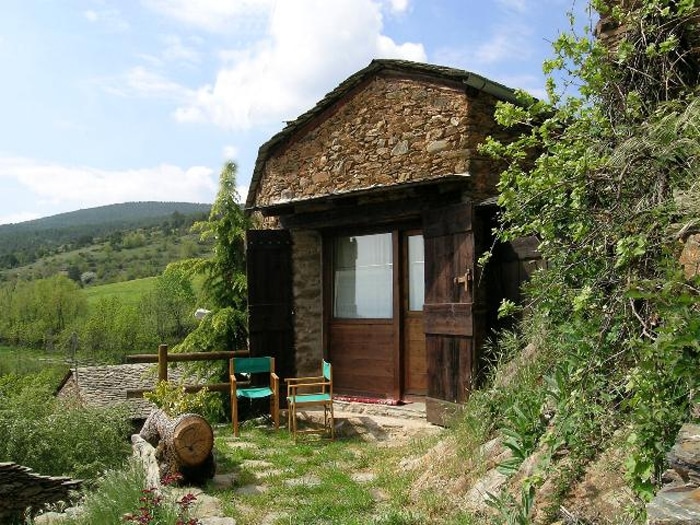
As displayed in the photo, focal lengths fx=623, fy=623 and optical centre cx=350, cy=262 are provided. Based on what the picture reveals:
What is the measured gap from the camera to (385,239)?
760 centimetres

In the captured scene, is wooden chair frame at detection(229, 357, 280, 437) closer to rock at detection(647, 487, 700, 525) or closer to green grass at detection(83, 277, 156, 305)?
rock at detection(647, 487, 700, 525)

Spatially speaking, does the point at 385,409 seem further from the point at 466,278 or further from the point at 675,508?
the point at 675,508

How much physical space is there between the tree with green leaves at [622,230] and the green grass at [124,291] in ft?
135

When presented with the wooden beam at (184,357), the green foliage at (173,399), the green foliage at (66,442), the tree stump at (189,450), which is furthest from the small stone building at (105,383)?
the tree stump at (189,450)

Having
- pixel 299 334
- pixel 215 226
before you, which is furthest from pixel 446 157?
pixel 215 226

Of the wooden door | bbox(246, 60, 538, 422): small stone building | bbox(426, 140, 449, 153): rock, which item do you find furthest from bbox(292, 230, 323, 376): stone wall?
bbox(426, 140, 449, 153): rock

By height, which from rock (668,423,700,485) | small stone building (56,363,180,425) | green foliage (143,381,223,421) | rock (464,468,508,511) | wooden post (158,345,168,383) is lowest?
small stone building (56,363,180,425)

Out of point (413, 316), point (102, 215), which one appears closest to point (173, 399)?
point (413, 316)

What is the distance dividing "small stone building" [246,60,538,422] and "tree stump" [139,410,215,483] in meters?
2.45

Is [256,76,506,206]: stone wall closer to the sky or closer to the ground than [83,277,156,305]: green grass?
closer to the sky

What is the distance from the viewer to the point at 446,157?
6.59 metres

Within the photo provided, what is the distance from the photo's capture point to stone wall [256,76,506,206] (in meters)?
6.51

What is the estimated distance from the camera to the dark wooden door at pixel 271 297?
316 inches

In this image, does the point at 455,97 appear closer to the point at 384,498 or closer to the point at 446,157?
the point at 446,157
